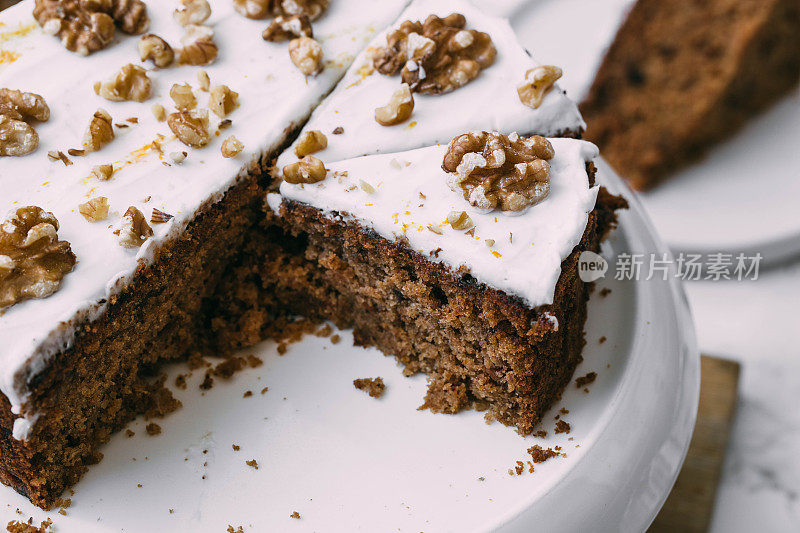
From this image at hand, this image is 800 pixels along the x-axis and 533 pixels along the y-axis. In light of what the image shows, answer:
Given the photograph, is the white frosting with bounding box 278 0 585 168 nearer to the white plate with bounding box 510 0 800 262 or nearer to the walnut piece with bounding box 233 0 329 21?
the walnut piece with bounding box 233 0 329 21

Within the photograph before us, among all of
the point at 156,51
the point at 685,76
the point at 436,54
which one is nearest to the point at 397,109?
the point at 436,54

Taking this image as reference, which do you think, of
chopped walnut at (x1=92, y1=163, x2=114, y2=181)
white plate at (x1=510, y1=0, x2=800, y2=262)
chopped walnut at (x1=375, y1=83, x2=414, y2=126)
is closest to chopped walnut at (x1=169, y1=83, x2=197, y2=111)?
chopped walnut at (x1=92, y1=163, x2=114, y2=181)

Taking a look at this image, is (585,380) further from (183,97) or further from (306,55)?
(183,97)

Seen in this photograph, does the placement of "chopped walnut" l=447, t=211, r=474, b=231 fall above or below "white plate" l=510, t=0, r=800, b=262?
above

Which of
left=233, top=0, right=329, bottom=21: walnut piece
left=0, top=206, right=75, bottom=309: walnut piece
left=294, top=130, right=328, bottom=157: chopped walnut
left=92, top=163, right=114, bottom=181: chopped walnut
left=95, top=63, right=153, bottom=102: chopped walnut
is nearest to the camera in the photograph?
left=0, top=206, right=75, bottom=309: walnut piece

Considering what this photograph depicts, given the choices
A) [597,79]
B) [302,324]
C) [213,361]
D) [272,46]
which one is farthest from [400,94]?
[597,79]

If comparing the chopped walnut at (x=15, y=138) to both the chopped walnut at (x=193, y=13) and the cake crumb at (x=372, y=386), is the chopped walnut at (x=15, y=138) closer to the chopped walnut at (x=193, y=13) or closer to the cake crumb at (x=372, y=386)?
the chopped walnut at (x=193, y=13)

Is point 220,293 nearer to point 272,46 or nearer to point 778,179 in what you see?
point 272,46
